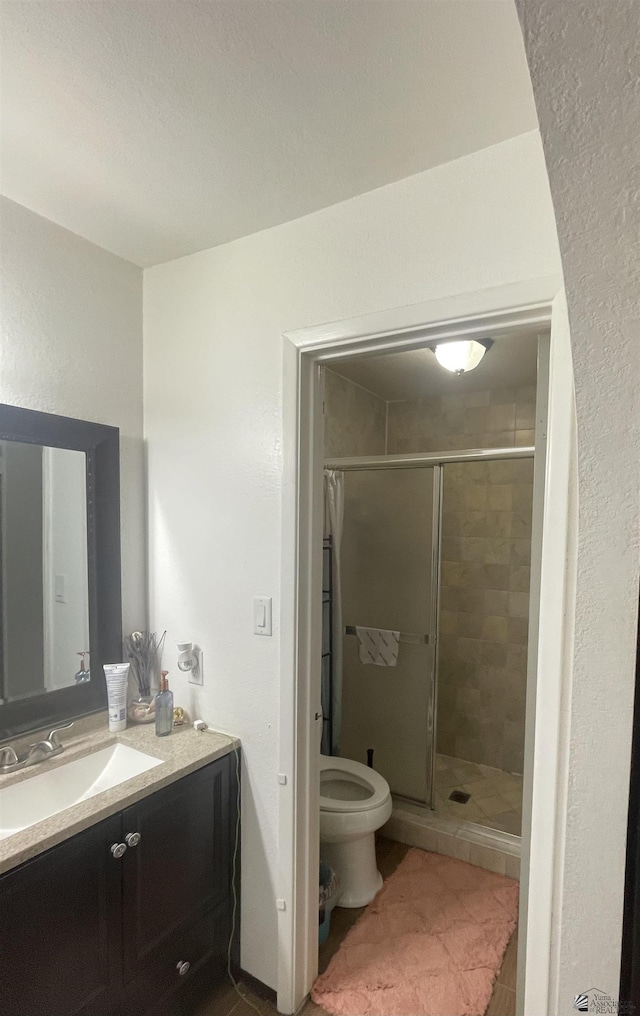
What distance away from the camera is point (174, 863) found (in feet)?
4.51

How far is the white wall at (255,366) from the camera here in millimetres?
1187

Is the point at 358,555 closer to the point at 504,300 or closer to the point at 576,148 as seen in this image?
the point at 504,300

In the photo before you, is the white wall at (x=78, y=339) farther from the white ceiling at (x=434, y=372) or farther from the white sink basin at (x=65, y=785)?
the white ceiling at (x=434, y=372)

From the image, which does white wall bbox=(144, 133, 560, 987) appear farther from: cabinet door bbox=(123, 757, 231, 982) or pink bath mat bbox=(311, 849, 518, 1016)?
pink bath mat bbox=(311, 849, 518, 1016)

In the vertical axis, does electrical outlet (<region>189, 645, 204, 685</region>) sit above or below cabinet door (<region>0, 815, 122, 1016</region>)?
above

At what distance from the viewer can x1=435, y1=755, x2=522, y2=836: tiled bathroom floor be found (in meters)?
2.42

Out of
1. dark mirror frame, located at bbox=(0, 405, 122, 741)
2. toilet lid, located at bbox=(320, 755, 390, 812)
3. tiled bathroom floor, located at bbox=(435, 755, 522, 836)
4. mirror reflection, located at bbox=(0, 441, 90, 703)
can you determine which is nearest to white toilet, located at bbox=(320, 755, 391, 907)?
toilet lid, located at bbox=(320, 755, 390, 812)

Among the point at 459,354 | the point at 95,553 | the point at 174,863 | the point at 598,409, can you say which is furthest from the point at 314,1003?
the point at 459,354

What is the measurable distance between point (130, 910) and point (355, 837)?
3.07 ft

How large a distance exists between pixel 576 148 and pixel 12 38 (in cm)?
104

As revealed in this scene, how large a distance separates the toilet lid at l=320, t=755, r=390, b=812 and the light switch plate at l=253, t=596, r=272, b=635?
0.92m

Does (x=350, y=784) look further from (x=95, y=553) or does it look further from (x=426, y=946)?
(x=95, y=553)

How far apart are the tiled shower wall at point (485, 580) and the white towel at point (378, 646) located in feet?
2.31

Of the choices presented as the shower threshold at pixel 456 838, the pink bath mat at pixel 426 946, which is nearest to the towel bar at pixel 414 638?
the shower threshold at pixel 456 838
